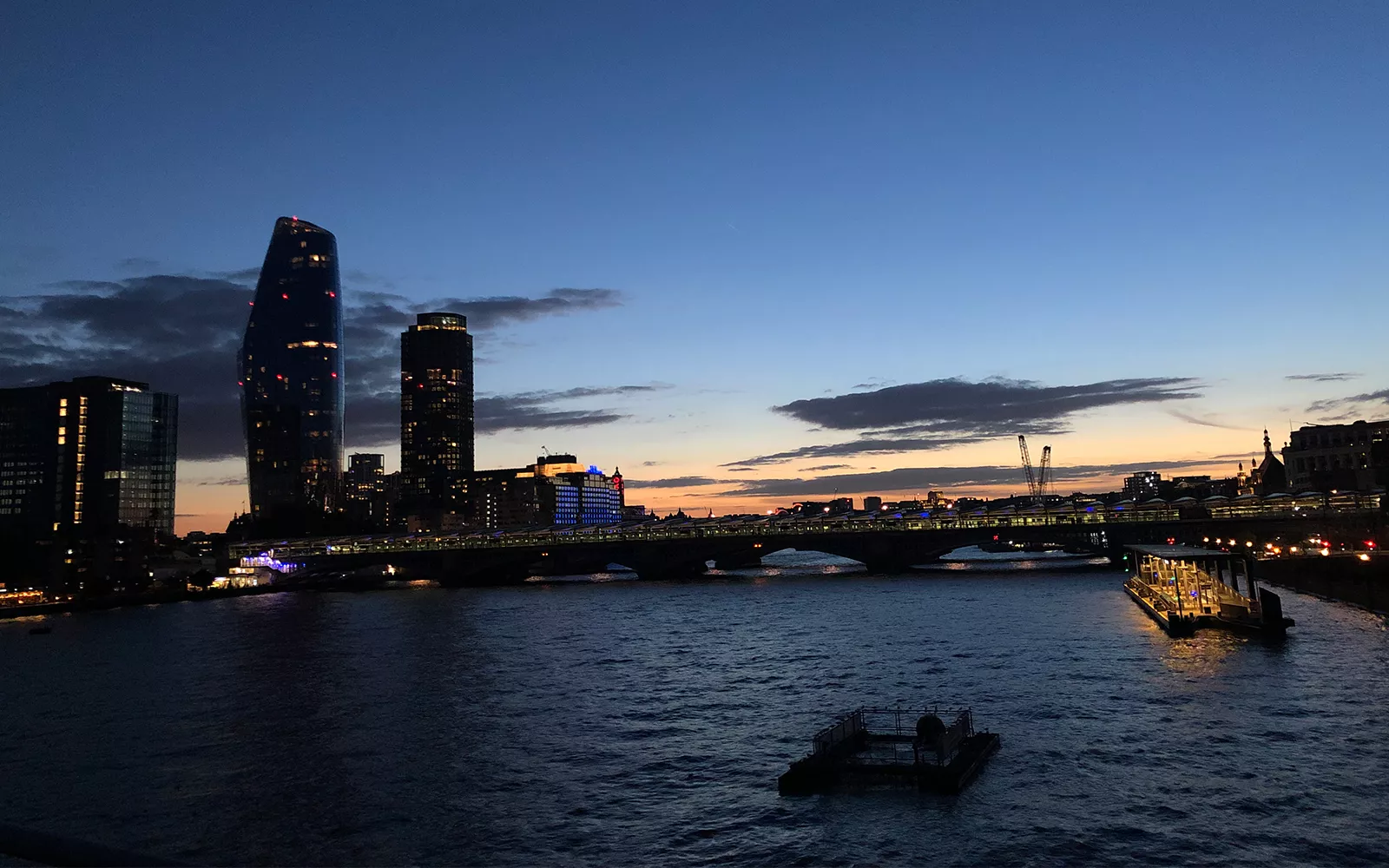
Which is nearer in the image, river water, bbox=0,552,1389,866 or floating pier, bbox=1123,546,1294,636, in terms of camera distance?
river water, bbox=0,552,1389,866

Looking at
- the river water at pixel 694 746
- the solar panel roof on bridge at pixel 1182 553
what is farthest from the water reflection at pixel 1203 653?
the solar panel roof on bridge at pixel 1182 553

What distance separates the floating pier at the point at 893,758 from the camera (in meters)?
42.3

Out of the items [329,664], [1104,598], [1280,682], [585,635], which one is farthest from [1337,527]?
[329,664]

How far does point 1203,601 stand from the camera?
99750mm

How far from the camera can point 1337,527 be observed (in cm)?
16862

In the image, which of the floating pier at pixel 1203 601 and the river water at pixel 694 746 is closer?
the river water at pixel 694 746

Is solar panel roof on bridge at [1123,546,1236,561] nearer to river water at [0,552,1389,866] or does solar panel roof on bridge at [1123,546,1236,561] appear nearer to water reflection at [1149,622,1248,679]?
water reflection at [1149,622,1248,679]

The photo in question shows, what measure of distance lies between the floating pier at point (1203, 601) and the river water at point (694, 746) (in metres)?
2.76

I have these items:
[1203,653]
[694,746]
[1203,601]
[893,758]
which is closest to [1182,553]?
[1203,601]

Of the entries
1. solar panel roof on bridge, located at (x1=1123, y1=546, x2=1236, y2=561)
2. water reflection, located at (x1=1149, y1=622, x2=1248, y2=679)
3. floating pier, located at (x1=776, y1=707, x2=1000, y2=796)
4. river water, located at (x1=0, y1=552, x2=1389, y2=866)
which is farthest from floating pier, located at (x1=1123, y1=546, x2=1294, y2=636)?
floating pier, located at (x1=776, y1=707, x2=1000, y2=796)

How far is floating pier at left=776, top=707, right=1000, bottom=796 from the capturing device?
4228 cm

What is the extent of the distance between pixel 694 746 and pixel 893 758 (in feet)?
43.6

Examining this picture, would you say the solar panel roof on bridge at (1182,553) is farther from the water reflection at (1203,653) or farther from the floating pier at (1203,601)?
the water reflection at (1203,653)

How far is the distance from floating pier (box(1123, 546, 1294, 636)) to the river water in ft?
9.04
